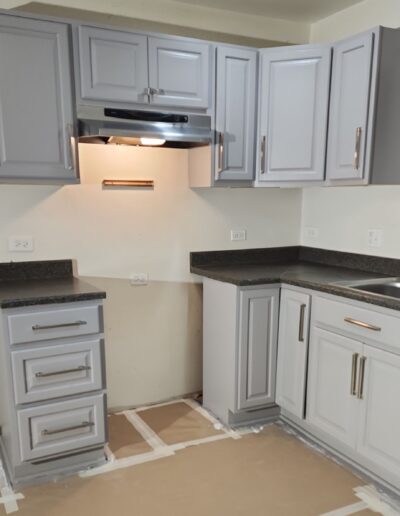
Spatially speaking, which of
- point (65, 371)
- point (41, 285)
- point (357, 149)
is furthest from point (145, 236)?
point (357, 149)

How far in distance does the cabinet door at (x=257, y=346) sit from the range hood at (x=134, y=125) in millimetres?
958

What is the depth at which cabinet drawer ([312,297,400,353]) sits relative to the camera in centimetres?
195

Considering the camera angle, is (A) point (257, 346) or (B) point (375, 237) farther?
(B) point (375, 237)

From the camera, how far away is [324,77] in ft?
8.13

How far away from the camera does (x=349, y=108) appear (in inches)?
93.1

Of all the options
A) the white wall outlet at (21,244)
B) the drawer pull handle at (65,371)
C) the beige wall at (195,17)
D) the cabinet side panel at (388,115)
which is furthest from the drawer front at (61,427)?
the beige wall at (195,17)

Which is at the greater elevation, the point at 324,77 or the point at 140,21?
the point at 140,21

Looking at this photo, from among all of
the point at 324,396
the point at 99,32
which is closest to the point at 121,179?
the point at 99,32

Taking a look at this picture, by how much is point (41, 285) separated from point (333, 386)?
1.64 metres

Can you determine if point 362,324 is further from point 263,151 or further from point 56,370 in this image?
point 56,370

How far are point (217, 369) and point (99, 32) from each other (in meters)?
2.03

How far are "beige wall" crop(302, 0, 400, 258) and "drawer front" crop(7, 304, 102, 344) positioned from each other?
5.58ft

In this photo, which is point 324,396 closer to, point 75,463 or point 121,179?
point 75,463

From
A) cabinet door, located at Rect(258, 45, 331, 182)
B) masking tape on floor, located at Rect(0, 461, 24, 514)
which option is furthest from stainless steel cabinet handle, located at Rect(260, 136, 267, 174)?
masking tape on floor, located at Rect(0, 461, 24, 514)
